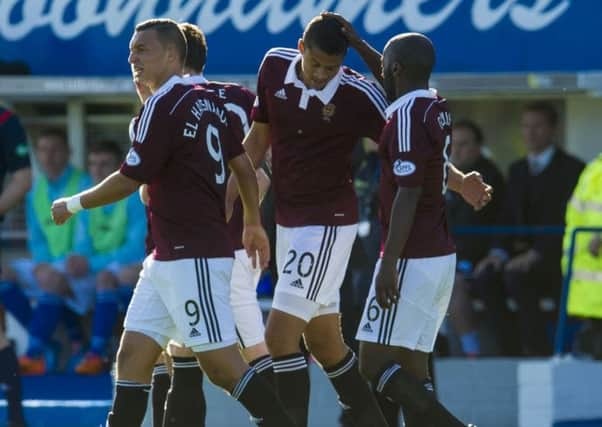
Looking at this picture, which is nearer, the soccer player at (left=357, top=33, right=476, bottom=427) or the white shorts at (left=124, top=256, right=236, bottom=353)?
the white shorts at (left=124, top=256, right=236, bottom=353)

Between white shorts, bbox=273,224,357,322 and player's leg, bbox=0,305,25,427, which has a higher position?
white shorts, bbox=273,224,357,322

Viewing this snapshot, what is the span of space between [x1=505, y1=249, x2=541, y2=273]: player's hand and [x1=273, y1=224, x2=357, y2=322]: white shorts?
3311 mm

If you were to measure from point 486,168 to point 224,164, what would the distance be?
4.48 meters

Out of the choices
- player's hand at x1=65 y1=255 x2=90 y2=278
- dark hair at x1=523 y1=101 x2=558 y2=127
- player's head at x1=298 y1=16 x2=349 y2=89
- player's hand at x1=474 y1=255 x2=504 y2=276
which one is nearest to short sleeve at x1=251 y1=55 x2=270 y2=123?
player's head at x1=298 y1=16 x2=349 y2=89

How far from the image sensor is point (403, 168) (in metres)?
6.62

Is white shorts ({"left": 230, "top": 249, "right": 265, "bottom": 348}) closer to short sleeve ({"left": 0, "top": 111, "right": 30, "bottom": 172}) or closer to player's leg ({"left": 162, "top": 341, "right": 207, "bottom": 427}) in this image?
player's leg ({"left": 162, "top": 341, "right": 207, "bottom": 427})

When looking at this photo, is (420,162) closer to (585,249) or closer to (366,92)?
(366,92)

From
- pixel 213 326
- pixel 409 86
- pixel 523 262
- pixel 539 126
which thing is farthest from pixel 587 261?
pixel 213 326

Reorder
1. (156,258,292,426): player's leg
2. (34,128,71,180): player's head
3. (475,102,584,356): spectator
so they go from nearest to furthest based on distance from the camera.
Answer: (156,258,292,426): player's leg < (475,102,584,356): spectator < (34,128,71,180): player's head

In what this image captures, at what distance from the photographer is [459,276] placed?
35.2ft

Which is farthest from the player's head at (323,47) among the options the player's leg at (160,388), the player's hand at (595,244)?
the player's hand at (595,244)

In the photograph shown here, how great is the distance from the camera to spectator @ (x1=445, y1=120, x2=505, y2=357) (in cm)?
1075

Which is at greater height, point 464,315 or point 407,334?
point 407,334

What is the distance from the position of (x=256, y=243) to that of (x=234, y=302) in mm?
538
